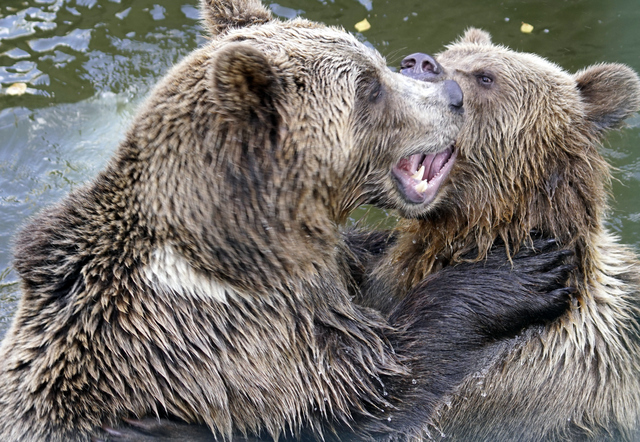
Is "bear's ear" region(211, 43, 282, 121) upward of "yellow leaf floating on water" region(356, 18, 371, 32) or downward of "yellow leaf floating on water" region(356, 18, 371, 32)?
upward

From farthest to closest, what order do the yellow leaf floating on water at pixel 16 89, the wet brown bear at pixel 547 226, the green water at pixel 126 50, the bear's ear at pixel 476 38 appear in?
the yellow leaf floating on water at pixel 16 89
the green water at pixel 126 50
the bear's ear at pixel 476 38
the wet brown bear at pixel 547 226

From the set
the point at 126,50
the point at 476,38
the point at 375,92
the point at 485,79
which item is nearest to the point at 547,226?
the point at 485,79

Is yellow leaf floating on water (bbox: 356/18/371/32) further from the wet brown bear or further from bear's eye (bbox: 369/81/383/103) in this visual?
bear's eye (bbox: 369/81/383/103)

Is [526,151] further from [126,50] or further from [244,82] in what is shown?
[126,50]

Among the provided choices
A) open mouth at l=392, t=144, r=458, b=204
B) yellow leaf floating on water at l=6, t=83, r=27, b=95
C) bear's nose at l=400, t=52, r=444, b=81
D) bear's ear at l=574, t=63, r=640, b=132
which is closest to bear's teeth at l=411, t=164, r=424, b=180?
open mouth at l=392, t=144, r=458, b=204

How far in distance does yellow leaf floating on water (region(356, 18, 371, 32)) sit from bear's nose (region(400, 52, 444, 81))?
170 inches

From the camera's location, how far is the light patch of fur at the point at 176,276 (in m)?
4.32

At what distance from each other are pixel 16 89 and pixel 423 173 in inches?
224

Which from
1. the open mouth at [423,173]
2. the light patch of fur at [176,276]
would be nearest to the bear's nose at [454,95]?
the open mouth at [423,173]

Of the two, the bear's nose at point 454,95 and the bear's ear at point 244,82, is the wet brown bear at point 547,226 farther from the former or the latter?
the bear's ear at point 244,82

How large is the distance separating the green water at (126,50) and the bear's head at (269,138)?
3476 mm

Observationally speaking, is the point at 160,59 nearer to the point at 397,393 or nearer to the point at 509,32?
the point at 509,32

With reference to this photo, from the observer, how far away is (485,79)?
17.8 feet

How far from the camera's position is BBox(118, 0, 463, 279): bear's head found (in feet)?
13.6
